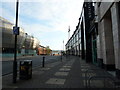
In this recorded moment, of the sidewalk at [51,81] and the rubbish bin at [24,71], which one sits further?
the rubbish bin at [24,71]

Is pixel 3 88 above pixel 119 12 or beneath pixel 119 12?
beneath

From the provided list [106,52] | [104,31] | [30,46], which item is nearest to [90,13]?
[104,31]

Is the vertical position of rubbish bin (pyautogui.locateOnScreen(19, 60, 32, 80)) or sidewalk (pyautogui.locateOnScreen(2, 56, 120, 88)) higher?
rubbish bin (pyautogui.locateOnScreen(19, 60, 32, 80))

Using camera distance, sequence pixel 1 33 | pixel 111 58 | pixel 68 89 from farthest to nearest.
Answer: pixel 1 33, pixel 111 58, pixel 68 89

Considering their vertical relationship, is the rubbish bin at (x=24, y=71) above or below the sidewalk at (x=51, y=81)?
above

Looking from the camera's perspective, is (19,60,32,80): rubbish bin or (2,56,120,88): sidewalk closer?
(2,56,120,88): sidewalk

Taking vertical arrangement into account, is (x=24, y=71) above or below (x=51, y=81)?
above

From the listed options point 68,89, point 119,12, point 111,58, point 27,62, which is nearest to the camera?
point 68,89

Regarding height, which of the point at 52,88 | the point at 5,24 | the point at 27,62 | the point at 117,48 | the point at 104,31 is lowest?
the point at 52,88

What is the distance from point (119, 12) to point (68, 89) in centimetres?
572

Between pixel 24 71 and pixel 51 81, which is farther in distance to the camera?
pixel 24 71

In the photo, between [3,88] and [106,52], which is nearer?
[3,88]

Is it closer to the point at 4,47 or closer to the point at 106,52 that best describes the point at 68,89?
the point at 106,52

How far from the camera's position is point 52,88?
544cm
